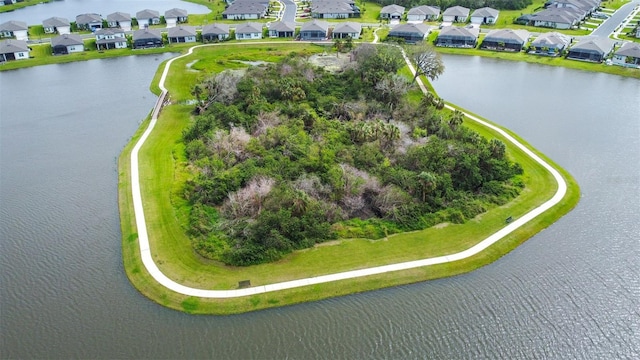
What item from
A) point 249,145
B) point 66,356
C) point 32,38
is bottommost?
point 66,356

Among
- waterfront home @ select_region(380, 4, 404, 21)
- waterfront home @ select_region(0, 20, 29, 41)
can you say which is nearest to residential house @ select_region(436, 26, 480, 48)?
waterfront home @ select_region(380, 4, 404, 21)

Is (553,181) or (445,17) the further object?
(445,17)

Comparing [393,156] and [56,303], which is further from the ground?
[393,156]

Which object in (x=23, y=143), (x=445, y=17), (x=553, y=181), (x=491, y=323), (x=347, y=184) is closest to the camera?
(x=491, y=323)

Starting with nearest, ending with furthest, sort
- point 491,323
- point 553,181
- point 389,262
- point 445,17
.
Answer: point 491,323, point 389,262, point 553,181, point 445,17

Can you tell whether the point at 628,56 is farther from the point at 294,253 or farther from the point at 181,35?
the point at 181,35

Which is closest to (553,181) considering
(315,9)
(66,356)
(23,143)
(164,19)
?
(66,356)

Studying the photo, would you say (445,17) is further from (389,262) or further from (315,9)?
(389,262)

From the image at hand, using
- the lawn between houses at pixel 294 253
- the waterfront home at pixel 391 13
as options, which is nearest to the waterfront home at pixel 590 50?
the waterfront home at pixel 391 13

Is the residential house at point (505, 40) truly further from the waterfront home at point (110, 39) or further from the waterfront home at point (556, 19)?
the waterfront home at point (110, 39)
